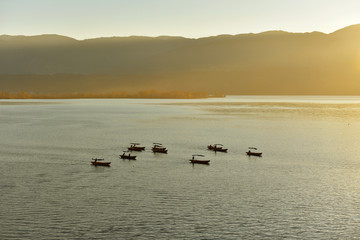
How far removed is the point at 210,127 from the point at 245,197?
93.9 m

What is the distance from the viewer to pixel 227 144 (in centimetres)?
10462

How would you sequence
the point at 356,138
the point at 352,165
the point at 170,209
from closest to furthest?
the point at 170,209 < the point at 352,165 < the point at 356,138

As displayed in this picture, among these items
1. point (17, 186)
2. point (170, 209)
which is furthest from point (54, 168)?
point (170, 209)

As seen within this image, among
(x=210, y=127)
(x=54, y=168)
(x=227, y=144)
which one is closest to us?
(x=54, y=168)

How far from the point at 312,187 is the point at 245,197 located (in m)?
11.4

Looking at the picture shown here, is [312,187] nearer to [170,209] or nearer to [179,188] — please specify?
[179,188]

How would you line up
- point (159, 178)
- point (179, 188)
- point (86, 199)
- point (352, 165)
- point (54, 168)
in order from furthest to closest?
point (352, 165) → point (54, 168) → point (159, 178) → point (179, 188) → point (86, 199)

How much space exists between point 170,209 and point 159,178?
Answer: 15.8 metres

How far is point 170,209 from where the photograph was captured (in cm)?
4791

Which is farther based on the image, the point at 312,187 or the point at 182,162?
the point at 182,162

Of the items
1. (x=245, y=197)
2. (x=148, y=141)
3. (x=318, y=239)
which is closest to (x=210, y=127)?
(x=148, y=141)

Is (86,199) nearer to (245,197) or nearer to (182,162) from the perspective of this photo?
(245,197)

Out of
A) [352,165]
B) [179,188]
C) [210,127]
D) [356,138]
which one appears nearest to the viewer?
[179,188]

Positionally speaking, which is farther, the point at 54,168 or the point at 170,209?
the point at 54,168
